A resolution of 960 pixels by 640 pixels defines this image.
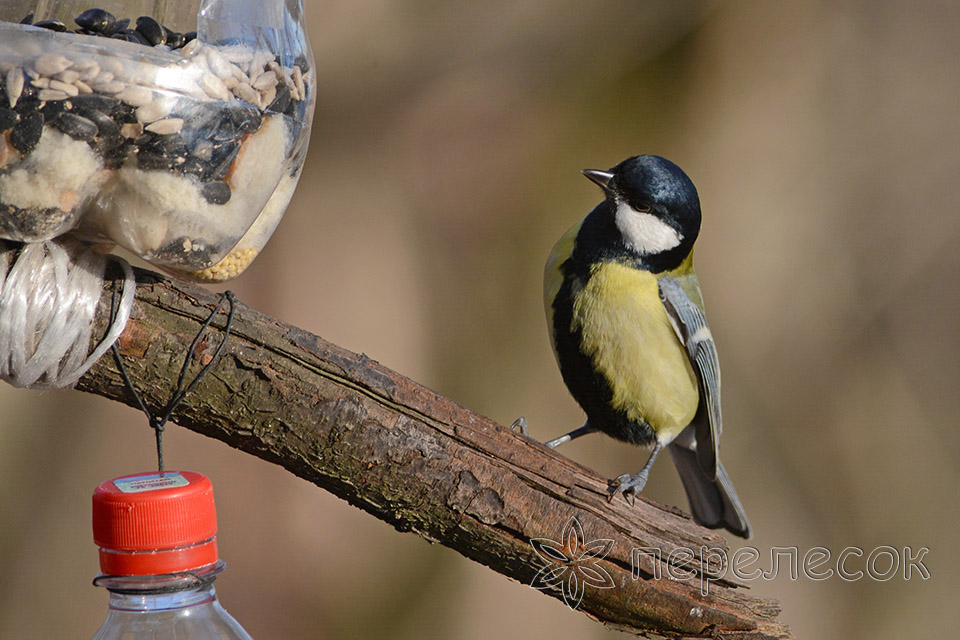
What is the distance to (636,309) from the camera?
5.41 ft

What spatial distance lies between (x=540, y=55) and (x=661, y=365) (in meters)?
1.57

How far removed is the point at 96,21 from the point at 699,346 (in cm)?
127

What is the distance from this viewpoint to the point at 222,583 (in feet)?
8.82

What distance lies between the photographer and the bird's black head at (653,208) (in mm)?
1609

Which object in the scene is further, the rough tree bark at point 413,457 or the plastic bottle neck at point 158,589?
the rough tree bark at point 413,457

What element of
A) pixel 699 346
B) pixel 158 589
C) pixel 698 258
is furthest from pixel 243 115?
pixel 698 258

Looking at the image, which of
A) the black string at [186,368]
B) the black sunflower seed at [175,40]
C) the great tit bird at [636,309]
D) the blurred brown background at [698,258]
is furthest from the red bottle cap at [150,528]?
the blurred brown background at [698,258]

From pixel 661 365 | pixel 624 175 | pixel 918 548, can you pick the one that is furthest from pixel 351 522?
pixel 918 548

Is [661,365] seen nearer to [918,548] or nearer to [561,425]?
[561,425]

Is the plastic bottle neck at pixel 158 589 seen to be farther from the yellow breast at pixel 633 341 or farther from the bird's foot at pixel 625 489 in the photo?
the yellow breast at pixel 633 341

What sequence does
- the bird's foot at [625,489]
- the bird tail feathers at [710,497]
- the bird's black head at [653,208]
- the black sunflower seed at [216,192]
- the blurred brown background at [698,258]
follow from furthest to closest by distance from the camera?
the blurred brown background at [698,258] < the bird tail feathers at [710,497] < the bird's black head at [653,208] < the bird's foot at [625,489] < the black sunflower seed at [216,192]

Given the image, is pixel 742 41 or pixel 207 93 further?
pixel 742 41

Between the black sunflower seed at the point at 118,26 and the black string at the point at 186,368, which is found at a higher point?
the black sunflower seed at the point at 118,26

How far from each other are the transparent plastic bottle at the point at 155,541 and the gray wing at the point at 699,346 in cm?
113
